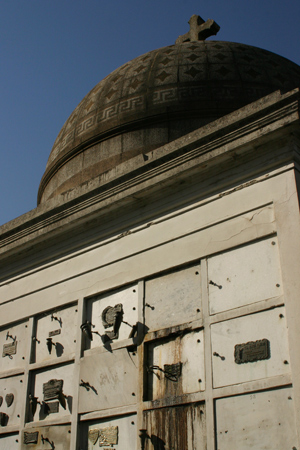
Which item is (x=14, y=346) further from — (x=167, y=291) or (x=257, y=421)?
(x=257, y=421)

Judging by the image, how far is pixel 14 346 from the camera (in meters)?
8.78

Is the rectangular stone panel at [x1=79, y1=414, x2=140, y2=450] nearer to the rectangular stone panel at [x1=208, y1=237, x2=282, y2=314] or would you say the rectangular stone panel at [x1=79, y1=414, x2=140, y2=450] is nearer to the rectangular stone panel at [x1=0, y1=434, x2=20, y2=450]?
the rectangular stone panel at [x1=0, y1=434, x2=20, y2=450]

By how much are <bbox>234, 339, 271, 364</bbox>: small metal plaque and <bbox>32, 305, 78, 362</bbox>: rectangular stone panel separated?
261 centimetres

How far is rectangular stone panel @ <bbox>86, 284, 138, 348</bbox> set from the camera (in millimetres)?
7480

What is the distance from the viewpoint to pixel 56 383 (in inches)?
311

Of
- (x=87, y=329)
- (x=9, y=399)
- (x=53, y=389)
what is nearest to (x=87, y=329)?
(x=87, y=329)

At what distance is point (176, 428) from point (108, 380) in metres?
1.24

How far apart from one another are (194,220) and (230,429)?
2.57m

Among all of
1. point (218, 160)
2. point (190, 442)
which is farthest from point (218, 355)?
point (218, 160)

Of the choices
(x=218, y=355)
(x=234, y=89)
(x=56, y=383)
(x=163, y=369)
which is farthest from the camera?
(x=234, y=89)

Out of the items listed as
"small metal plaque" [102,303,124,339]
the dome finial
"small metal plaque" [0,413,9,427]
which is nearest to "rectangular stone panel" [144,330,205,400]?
"small metal plaque" [102,303,124,339]

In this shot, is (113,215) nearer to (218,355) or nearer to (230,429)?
(218,355)

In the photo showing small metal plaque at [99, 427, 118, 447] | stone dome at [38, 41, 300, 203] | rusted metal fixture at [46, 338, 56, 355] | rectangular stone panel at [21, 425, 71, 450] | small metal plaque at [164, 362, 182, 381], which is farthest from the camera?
stone dome at [38, 41, 300, 203]

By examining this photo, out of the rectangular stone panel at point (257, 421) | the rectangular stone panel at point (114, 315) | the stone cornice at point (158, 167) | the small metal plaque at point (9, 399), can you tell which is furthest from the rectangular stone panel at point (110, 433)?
the stone cornice at point (158, 167)
